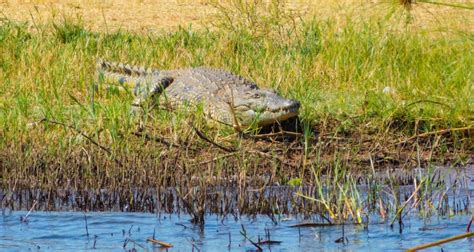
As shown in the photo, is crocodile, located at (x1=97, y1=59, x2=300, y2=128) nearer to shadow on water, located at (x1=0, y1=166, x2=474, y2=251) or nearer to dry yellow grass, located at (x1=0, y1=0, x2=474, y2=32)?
shadow on water, located at (x1=0, y1=166, x2=474, y2=251)

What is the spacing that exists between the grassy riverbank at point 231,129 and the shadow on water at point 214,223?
0.22 m

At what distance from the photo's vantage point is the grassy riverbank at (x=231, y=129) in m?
6.82

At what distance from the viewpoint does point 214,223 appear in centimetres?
571

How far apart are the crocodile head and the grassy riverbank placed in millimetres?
190

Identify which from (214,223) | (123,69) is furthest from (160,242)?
(123,69)

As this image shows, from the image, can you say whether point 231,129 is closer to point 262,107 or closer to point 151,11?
point 262,107

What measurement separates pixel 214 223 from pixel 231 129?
233 cm

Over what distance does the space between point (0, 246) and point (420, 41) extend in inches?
237

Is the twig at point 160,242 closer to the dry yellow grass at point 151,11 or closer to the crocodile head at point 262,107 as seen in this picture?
the crocodile head at point 262,107

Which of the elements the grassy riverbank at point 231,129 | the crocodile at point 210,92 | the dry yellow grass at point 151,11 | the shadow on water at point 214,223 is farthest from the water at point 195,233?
the dry yellow grass at point 151,11

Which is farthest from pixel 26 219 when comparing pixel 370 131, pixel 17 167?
pixel 370 131

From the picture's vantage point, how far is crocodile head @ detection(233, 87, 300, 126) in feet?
25.6

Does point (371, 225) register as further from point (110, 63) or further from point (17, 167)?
point (110, 63)

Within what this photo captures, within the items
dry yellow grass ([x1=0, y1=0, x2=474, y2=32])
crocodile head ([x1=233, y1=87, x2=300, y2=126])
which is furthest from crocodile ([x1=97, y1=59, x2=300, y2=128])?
dry yellow grass ([x1=0, y1=0, x2=474, y2=32])
